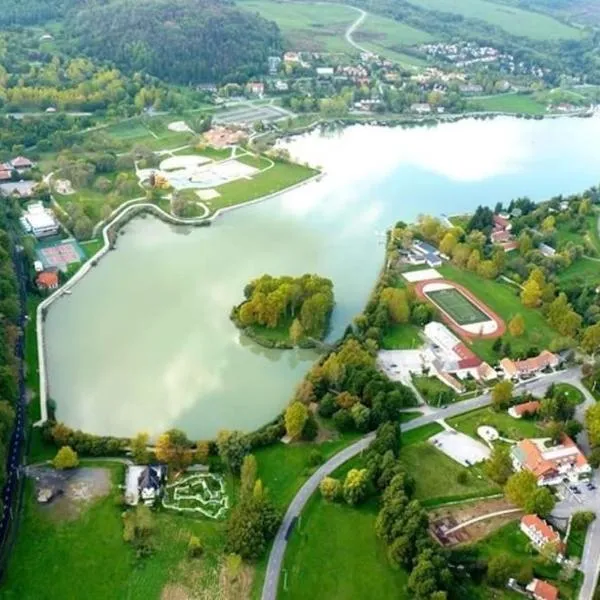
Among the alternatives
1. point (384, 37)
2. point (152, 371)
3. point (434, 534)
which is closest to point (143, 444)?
point (152, 371)

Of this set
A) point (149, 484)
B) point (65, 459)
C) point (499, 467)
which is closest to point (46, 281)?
point (65, 459)

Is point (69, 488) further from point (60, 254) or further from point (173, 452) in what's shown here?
point (60, 254)

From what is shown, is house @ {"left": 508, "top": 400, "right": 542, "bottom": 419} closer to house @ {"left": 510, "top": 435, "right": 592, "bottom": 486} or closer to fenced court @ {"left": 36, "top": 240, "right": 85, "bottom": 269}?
house @ {"left": 510, "top": 435, "right": 592, "bottom": 486}

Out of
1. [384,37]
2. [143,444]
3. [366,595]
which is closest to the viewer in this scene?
[366,595]

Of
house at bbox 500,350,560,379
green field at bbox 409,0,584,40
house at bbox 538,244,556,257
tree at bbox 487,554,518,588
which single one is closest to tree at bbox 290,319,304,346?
house at bbox 500,350,560,379

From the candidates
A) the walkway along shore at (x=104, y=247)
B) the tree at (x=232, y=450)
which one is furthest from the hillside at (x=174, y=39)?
the tree at (x=232, y=450)

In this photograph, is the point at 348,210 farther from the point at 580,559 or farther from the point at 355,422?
the point at 580,559
